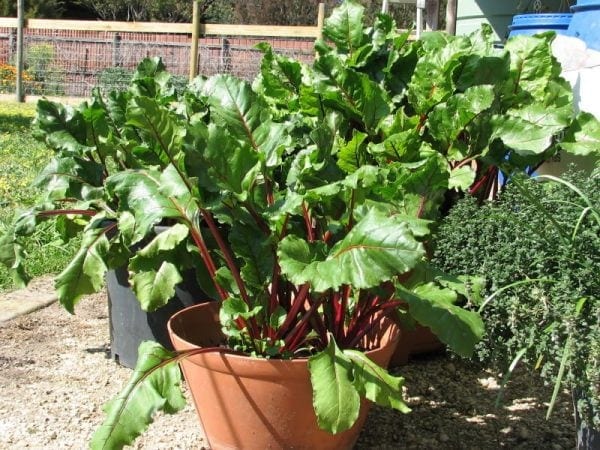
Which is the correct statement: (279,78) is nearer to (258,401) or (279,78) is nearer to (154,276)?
(154,276)

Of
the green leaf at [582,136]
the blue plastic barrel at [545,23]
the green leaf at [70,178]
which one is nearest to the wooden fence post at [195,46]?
the blue plastic barrel at [545,23]

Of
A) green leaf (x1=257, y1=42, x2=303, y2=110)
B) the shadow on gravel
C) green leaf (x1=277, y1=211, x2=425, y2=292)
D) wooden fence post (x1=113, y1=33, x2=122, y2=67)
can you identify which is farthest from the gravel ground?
wooden fence post (x1=113, y1=33, x2=122, y2=67)

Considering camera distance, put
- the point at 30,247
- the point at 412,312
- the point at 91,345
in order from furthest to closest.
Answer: the point at 30,247 < the point at 91,345 < the point at 412,312

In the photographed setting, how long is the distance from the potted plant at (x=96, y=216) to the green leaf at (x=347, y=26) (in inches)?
30.0

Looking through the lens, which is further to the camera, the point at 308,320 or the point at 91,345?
the point at 91,345

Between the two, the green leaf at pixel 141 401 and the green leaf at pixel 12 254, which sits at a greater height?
the green leaf at pixel 12 254

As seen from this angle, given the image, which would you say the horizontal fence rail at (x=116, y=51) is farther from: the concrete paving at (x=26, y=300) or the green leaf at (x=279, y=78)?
the green leaf at (x=279, y=78)

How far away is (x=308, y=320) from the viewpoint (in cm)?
234

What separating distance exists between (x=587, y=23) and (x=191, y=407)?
8.89 ft

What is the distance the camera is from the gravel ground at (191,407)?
8.58 feet

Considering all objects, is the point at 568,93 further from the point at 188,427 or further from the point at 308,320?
the point at 188,427

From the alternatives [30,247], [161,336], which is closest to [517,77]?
[161,336]

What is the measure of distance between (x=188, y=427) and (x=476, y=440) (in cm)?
100

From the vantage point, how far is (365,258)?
6.36 feet
